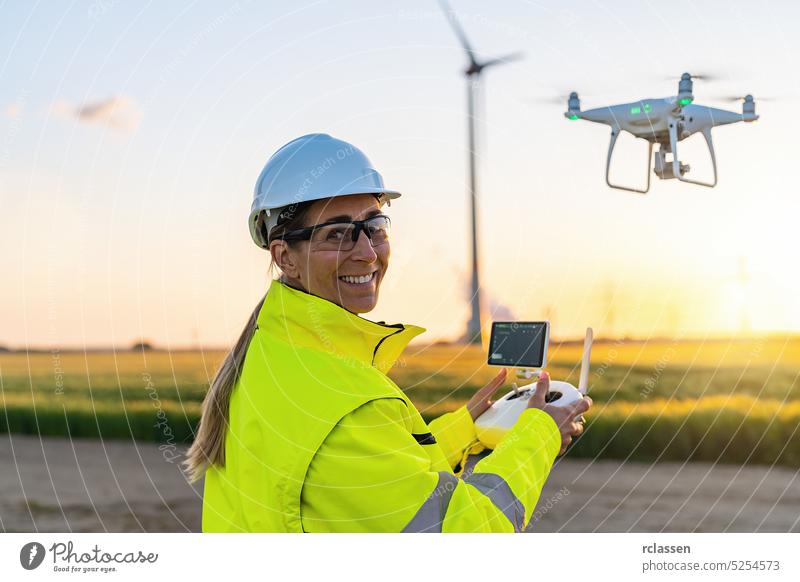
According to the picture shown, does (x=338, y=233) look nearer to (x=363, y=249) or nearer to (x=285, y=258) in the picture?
(x=363, y=249)

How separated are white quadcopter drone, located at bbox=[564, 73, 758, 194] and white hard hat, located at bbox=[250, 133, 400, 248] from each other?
2.08 m

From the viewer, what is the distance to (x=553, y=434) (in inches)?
154

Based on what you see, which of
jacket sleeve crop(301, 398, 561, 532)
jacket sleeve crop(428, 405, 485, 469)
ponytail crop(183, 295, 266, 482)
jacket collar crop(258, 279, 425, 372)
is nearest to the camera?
jacket sleeve crop(301, 398, 561, 532)

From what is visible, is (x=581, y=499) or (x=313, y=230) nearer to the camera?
(x=313, y=230)

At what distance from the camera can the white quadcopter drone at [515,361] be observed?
14.8ft

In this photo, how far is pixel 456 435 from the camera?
15.4ft

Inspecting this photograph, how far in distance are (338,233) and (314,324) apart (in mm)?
473

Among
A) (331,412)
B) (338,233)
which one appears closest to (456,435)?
(338,233)

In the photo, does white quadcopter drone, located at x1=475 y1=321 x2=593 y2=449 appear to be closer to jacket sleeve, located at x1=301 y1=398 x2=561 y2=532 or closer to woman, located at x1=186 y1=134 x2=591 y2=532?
woman, located at x1=186 y1=134 x2=591 y2=532

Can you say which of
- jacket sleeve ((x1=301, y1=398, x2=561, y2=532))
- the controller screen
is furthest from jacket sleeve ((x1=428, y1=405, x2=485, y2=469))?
jacket sleeve ((x1=301, y1=398, x2=561, y2=532))

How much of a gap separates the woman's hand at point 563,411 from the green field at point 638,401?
532 cm

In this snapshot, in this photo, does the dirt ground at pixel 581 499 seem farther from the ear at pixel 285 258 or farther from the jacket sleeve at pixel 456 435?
the ear at pixel 285 258

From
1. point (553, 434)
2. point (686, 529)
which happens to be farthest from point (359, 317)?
point (686, 529)

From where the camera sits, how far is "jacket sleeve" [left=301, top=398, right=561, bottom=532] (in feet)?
11.3
